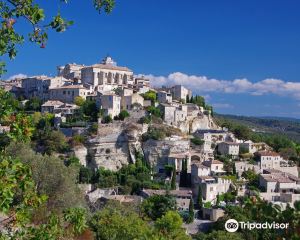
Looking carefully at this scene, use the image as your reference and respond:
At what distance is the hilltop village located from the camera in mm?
41625

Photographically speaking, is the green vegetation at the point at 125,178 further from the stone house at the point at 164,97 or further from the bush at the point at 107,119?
the stone house at the point at 164,97

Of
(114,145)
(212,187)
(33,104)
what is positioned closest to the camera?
(212,187)

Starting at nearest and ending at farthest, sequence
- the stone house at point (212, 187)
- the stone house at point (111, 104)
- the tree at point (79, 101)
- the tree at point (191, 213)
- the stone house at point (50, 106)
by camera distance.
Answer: the tree at point (191, 213)
the stone house at point (212, 187)
the stone house at point (111, 104)
the stone house at point (50, 106)
the tree at point (79, 101)

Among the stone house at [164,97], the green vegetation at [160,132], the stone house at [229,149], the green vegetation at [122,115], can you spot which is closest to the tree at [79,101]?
the green vegetation at [122,115]

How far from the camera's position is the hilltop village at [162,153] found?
41.6m

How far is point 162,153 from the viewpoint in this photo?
47.2 m

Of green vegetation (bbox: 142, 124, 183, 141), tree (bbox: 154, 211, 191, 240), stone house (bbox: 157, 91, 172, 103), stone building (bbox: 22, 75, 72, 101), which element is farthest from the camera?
stone building (bbox: 22, 75, 72, 101)

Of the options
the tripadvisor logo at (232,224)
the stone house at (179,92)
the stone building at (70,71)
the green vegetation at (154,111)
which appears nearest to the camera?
the tripadvisor logo at (232,224)

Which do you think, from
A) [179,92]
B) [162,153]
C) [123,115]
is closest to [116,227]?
[162,153]

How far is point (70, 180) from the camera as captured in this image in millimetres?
25469

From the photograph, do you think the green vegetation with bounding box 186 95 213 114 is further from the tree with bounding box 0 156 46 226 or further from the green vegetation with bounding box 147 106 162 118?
the tree with bounding box 0 156 46 226

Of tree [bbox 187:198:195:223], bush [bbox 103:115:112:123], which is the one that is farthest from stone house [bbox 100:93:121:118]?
tree [bbox 187:198:195:223]

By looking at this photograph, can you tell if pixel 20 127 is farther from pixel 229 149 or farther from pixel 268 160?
pixel 268 160

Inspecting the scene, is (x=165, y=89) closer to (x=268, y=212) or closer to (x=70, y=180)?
(x=70, y=180)
